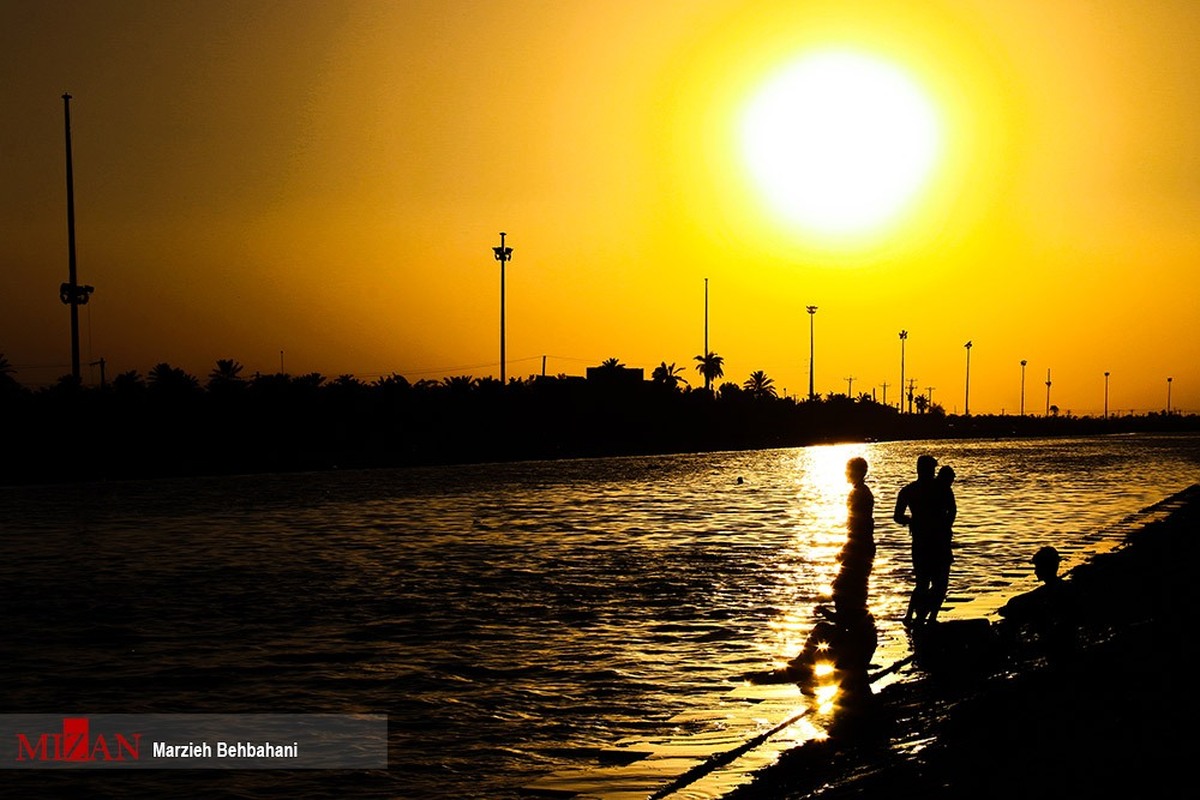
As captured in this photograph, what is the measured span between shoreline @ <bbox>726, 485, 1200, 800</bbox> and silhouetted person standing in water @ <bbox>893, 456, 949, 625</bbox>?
1703 millimetres

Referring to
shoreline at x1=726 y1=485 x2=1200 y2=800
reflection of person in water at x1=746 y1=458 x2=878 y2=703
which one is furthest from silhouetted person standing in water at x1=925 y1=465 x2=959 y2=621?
shoreline at x1=726 y1=485 x2=1200 y2=800

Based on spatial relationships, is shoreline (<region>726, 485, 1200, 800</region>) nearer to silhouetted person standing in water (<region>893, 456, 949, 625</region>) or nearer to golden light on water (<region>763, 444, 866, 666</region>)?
silhouetted person standing in water (<region>893, 456, 949, 625</region>)

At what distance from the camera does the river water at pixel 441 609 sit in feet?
36.1

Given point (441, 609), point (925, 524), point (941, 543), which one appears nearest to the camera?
point (925, 524)

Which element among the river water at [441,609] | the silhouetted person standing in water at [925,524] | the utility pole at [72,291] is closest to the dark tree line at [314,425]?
the utility pole at [72,291]

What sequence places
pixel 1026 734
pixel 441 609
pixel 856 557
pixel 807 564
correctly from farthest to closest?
pixel 807 564, pixel 441 609, pixel 856 557, pixel 1026 734

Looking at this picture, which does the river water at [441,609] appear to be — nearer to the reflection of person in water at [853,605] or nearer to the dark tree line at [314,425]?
the reflection of person in water at [853,605]

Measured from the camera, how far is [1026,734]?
29.6ft

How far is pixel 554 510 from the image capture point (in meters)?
38.9

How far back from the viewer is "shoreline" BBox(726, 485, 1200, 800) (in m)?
7.94

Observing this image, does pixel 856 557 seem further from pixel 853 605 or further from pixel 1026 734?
pixel 1026 734

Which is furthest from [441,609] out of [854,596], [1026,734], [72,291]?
[72,291]

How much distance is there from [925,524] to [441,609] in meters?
6.62

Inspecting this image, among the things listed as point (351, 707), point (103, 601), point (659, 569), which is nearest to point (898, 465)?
point (659, 569)
